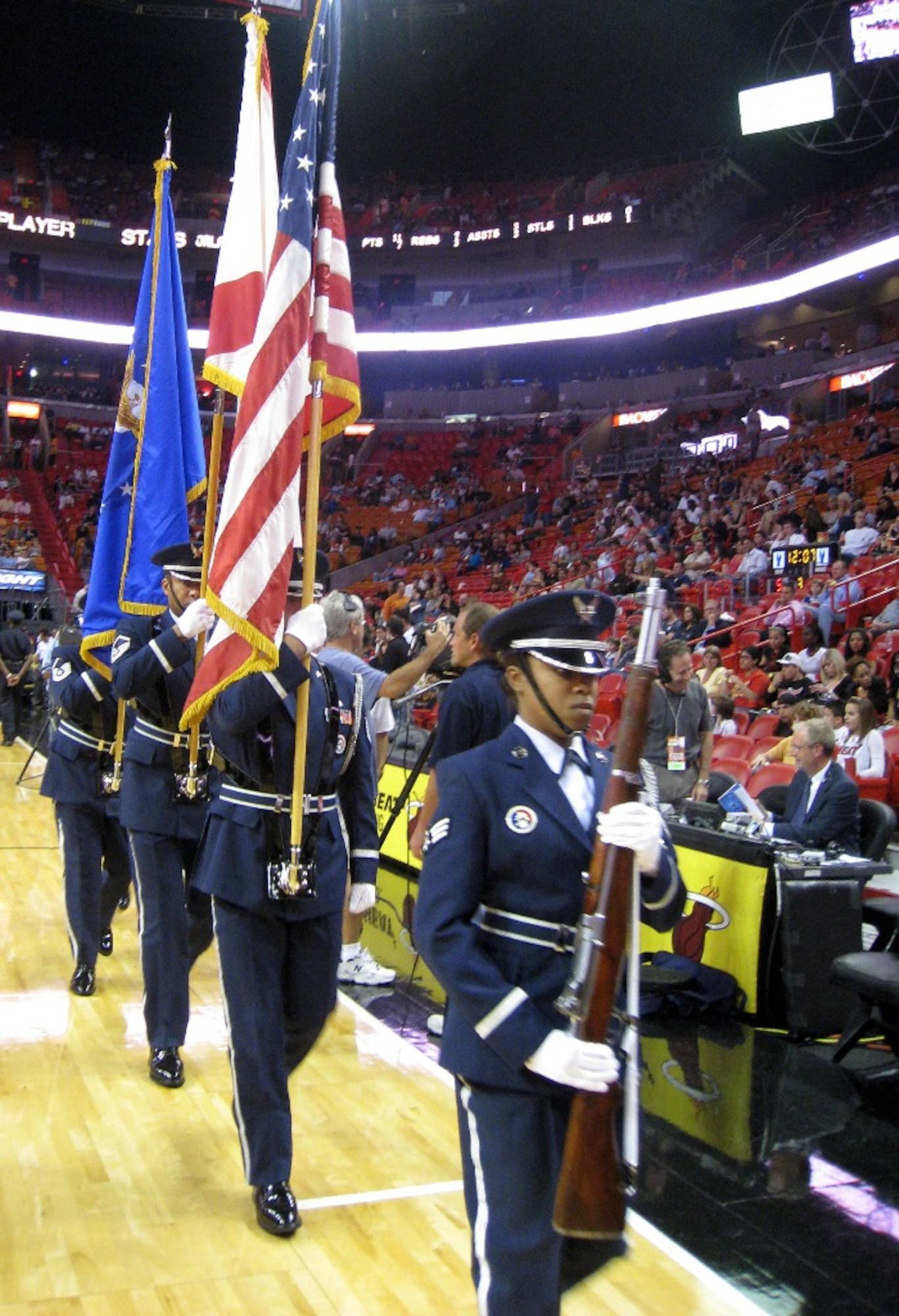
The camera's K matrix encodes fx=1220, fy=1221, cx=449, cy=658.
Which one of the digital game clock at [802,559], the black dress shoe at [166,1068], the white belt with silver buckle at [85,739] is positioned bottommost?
the black dress shoe at [166,1068]

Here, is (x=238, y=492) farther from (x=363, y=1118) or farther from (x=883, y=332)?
(x=883, y=332)

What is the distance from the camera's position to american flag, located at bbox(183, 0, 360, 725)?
3.77 m

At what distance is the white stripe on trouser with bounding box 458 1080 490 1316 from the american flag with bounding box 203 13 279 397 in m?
2.89

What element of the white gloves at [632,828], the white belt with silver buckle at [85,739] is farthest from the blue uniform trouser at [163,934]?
the white gloves at [632,828]

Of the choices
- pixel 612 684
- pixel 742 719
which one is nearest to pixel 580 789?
pixel 742 719

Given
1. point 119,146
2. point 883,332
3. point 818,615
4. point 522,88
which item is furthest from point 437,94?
point 818,615

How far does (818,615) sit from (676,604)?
2.85 metres

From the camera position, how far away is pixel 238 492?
3949mm

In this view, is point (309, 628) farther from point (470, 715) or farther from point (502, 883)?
point (502, 883)

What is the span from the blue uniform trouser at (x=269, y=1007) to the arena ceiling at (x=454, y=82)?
2793 cm

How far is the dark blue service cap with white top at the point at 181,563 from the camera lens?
4797 millimetres

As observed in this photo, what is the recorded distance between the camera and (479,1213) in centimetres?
230

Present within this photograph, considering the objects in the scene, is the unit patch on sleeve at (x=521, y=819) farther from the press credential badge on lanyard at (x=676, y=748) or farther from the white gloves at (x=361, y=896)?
the press credential badge on lanyard at (x=676, y=748)

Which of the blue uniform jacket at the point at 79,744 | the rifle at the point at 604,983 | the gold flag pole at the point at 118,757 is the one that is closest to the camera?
the rifle at the point at 604,983
